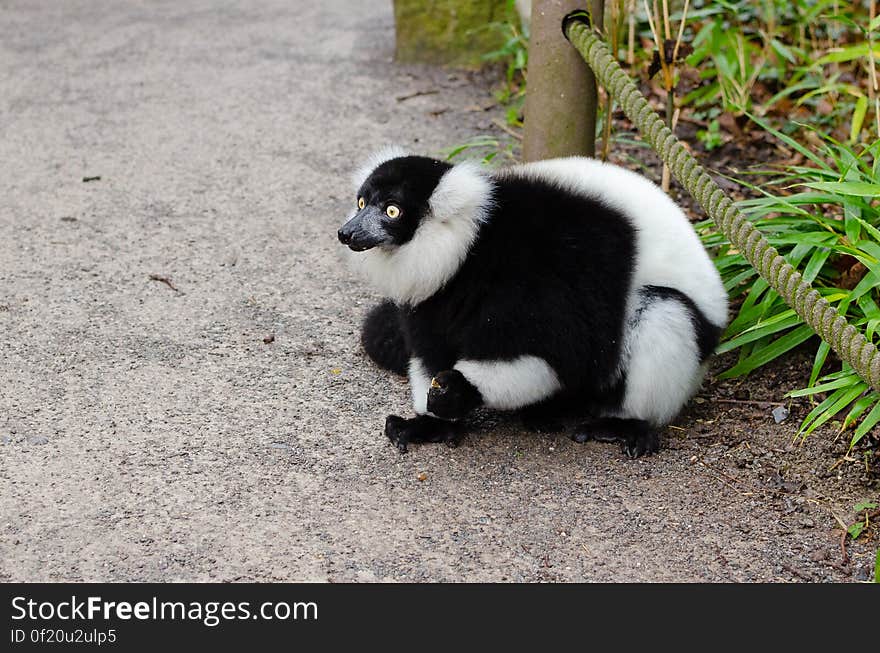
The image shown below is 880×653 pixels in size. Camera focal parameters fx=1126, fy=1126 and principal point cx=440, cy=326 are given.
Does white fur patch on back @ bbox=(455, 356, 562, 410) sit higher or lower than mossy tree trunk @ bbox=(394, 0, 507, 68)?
lower

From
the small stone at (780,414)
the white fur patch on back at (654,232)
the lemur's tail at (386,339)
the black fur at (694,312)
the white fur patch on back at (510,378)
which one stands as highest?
the white fur patch on back at (654,232)

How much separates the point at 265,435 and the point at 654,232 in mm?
1436

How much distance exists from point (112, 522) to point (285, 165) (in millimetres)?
3036

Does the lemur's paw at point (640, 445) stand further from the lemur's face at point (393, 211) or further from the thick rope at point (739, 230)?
the lemur's face at point (393, 211)

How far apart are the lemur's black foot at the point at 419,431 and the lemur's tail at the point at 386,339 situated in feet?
1.11

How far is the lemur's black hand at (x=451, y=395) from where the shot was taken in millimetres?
3531

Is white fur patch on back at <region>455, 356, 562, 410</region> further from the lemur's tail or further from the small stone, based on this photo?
the small stone

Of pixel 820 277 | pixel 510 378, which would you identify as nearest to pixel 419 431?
pixel 510 378

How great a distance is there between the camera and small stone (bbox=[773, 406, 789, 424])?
3986mm

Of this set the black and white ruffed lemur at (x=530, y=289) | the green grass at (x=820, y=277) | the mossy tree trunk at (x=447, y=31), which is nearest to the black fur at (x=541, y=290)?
the black and white ruffed lemur at (x=530, y=289)

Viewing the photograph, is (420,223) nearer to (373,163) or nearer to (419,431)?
(373,163)

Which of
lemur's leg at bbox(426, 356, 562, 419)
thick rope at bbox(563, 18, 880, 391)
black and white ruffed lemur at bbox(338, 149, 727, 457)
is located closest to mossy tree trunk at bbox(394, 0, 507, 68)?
thick rope at bbox(563, 18, 880, 391)

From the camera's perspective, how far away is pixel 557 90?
4.89 m

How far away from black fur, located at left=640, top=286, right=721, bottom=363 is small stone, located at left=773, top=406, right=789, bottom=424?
0.44 m
